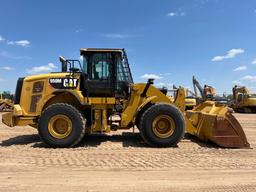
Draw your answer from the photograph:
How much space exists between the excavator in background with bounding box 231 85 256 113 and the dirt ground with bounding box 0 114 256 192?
26877 mm

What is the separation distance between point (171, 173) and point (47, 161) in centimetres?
282

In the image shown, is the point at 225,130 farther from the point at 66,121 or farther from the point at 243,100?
the point at 243,100

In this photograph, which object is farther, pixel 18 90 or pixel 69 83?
pixel 18 90

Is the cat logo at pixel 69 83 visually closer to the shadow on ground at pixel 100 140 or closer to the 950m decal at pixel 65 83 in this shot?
the 950m decal at pixel 65 83

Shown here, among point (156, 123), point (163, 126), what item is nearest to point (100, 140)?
point (156, 123)

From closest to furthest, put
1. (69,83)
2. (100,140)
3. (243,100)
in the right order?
(69,83), (100,140), (243,100)

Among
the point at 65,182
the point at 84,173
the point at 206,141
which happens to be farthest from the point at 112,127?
the point at 65,182

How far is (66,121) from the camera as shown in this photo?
33.9 feet

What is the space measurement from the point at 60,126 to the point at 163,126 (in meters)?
2.87

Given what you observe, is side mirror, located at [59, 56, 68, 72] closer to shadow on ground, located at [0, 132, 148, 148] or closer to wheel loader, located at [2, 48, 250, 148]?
wheel loader, located at [2, 48, 250, 148]

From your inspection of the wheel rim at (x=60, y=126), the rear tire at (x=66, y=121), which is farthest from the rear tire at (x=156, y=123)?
the wheel rim at (x=60, y=126)

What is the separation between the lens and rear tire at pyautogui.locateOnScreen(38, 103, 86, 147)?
1024 cm

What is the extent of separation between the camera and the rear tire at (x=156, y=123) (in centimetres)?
1034

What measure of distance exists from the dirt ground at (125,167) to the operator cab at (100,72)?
1560 millimetres
